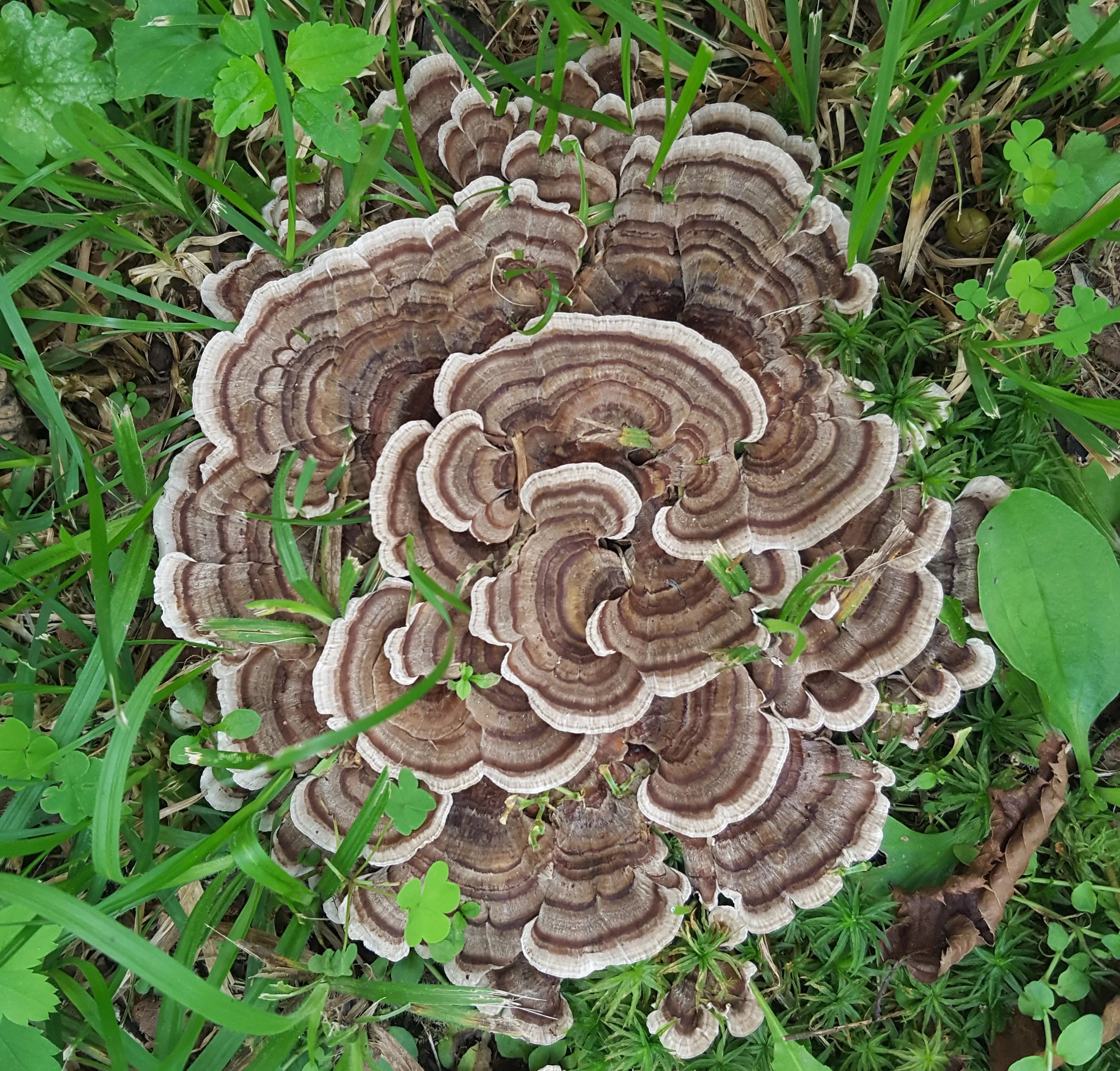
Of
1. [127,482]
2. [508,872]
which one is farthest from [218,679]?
[508,872]

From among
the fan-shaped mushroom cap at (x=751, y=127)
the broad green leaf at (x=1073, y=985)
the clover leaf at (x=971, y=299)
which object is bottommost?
the broad green leaf at (x=1073, y=985)

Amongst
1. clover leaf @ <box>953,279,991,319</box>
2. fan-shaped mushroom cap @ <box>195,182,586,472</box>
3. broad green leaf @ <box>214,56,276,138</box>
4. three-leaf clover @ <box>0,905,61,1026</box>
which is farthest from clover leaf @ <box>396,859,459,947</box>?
clover leaf @ <box>953,279,991,319</box>

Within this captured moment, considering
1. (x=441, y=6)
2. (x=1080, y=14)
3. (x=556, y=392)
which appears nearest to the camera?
(x=556, y=392)

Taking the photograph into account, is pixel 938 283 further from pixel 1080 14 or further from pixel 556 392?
pixel 556 392

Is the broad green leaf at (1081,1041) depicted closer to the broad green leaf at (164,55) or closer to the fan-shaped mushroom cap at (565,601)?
the fan-shaped mushroom cap at (565,601)

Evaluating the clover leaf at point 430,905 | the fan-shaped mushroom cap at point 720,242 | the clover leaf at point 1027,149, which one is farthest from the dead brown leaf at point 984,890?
the clover leaf at point 1027,149

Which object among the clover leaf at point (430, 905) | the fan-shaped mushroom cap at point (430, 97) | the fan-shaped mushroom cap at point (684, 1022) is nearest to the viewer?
the clover leaf at point (430, 905)

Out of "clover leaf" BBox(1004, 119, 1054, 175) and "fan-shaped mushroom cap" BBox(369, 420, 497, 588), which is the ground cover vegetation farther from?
"fan-shaped mushroom cap" BBox(369, 420, 497, 588)
